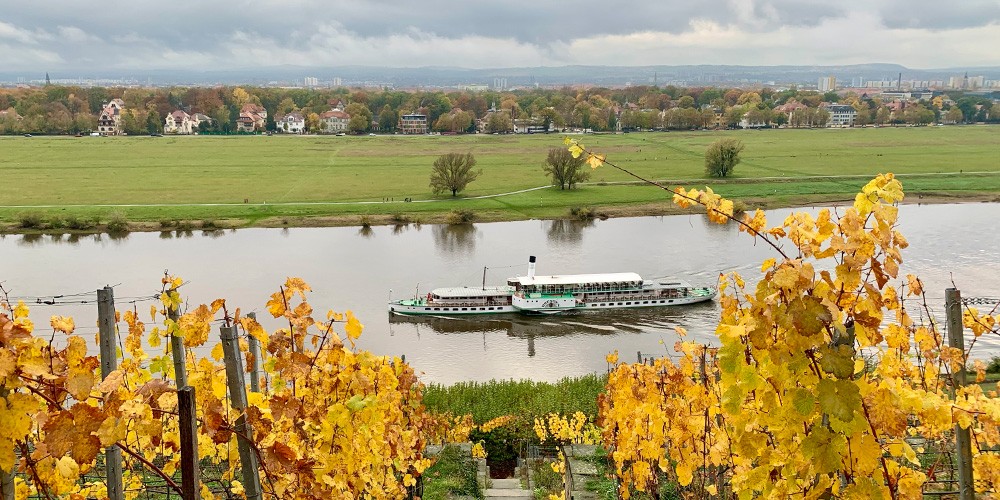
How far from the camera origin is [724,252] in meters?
31.2

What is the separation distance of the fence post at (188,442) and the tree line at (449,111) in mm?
88669

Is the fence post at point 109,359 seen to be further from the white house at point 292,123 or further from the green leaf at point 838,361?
the white house at point 292,123

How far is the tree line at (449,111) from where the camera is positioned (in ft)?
300

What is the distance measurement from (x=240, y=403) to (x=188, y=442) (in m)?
0.44

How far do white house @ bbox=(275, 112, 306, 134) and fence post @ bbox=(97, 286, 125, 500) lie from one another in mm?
102591

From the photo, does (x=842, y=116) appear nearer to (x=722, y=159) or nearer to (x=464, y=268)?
(x=722, y=159)

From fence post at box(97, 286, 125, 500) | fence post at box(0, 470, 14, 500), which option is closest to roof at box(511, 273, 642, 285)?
fence post at box(97, 286, 125, 500)

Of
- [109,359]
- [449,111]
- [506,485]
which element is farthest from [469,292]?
[449,111]

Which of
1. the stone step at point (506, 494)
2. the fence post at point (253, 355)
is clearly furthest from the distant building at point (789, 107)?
the fence post at point (253, 355)

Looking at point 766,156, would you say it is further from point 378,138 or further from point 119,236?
point 119,236

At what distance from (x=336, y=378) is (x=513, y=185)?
1727 inches

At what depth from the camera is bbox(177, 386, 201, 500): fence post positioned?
2.84m

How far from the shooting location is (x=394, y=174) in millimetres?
53719

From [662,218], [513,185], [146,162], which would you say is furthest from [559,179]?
[146,162]
